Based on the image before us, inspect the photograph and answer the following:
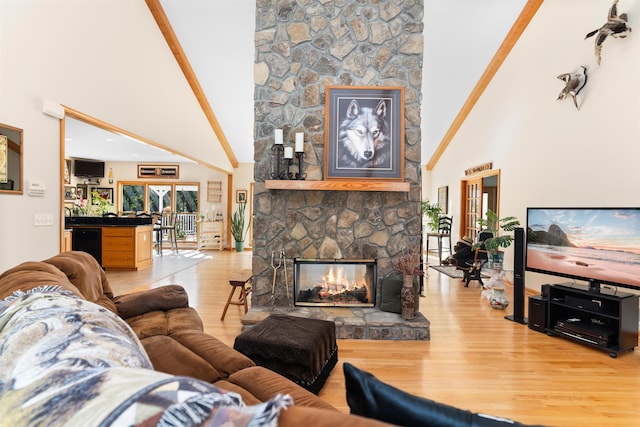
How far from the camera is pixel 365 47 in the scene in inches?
145

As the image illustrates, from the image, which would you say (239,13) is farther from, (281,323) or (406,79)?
(281,323)

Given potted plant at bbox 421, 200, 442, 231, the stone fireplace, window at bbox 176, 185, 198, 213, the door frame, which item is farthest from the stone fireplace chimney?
window at bbox 176, 185, 198, 213

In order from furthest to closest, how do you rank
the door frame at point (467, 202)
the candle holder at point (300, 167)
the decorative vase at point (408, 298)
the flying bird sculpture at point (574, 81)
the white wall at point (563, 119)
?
the door frame at point (467, 202), the flying bird sculpture at point (574, 81), the candle holder at point (300, 167), the white wall at point (563, 119), the decorative vase at point (408, 298)

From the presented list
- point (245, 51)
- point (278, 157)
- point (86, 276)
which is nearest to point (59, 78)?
point (278, 157)

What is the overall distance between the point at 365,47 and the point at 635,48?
2.55 m

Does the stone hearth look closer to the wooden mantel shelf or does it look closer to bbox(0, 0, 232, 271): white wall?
the wooden mantel shelf

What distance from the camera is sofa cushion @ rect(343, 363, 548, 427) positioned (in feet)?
2.03

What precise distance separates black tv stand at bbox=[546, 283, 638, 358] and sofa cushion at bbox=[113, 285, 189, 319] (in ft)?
11.2

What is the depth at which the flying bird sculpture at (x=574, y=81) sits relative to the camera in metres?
4.04

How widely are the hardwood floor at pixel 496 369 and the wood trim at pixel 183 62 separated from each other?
4.11 meters

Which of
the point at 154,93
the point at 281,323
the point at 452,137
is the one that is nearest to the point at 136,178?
the point at 154,93

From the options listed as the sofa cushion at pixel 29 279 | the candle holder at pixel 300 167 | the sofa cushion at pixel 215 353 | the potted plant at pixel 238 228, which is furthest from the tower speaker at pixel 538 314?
the potted plant at pixel 238 228

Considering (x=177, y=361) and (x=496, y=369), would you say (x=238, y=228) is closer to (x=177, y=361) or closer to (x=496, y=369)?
(x=496, y=369)

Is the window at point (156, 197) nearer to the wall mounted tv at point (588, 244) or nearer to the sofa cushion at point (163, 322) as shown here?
the sofa cushion at point (163, 322)
